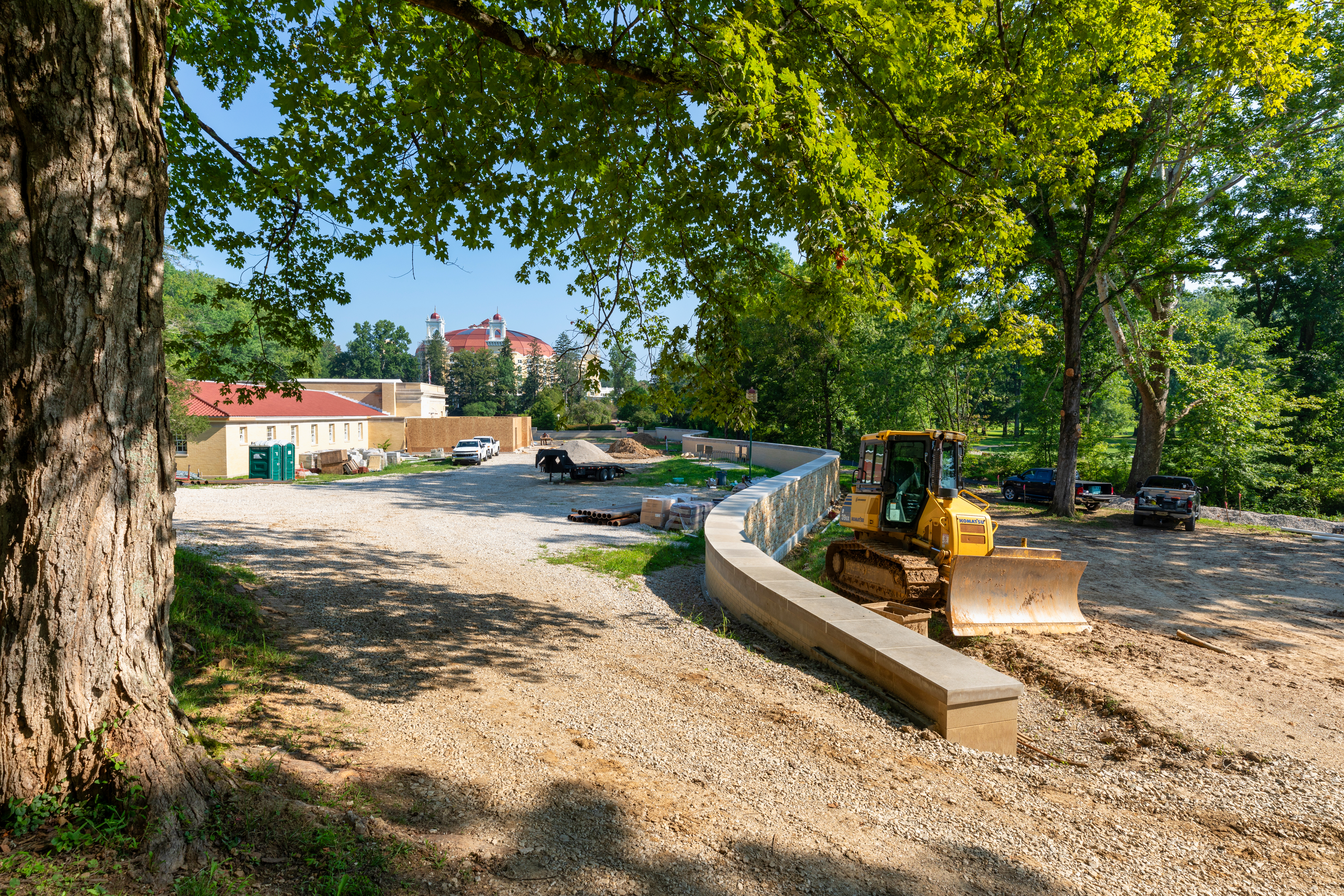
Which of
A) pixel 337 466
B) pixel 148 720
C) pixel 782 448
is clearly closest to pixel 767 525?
pixel 148 720

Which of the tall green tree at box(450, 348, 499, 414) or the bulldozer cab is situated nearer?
the bulldozer cab

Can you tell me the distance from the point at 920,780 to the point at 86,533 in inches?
186

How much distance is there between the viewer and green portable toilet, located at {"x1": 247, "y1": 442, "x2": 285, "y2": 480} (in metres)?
26.6

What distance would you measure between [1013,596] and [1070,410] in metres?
14.1

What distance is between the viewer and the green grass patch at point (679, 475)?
24000 mm

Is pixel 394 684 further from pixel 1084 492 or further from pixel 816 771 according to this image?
pixel 1084 492

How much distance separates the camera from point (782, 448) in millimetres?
29594

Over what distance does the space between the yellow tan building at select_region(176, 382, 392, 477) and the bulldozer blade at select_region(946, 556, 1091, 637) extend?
63.6ft

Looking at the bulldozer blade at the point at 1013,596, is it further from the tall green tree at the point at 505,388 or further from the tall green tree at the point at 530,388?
the tall green tree at the point at 505,388

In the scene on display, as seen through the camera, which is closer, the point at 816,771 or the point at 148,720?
the point at 148,720

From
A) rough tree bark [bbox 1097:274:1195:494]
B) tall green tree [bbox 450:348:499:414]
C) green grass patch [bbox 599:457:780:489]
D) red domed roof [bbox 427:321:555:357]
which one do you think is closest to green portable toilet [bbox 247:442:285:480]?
green grass patch [bbox 599:457:780:489]

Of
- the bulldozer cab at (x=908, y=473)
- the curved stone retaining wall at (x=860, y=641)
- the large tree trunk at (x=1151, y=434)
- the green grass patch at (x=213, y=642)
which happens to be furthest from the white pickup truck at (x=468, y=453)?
the large tree trunk at (x=1151, y=434)

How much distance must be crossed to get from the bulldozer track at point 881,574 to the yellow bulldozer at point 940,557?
0.01 metres

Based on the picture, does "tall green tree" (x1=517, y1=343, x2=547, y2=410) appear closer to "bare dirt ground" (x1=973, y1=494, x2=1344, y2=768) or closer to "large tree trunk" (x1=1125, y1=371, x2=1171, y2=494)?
"large tree trunk" (x1=1125, y1=371, x2=1171, y2=494)
